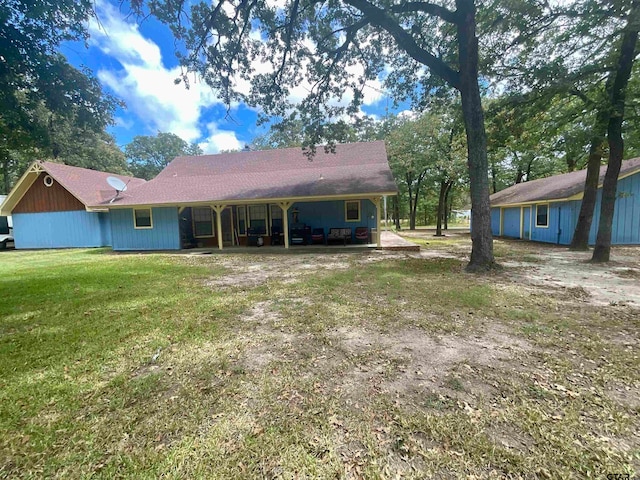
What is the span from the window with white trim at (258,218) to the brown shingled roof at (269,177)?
1.12 m

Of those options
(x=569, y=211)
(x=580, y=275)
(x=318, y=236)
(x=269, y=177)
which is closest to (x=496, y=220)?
(x=569, y=211)

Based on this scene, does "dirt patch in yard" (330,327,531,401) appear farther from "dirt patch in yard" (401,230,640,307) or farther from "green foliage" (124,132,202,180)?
"green foliage" (124,132,202,180)

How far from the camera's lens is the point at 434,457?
5.95 ft

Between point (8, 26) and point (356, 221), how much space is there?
11.0 m

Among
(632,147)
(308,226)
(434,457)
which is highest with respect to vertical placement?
(632,147)

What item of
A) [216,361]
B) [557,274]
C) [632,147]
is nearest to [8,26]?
[216,361]

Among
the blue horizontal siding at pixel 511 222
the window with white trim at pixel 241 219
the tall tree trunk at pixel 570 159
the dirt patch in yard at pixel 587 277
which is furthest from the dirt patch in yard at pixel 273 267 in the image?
the blue horizontal siding at pixel 511 222

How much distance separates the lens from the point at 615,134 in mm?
7680

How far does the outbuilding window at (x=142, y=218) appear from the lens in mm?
13281

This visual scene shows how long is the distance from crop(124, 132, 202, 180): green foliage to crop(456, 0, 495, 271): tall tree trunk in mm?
45068

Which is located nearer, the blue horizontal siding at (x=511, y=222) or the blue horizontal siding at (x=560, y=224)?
the blue horizontal siding at (x=560, y=224)

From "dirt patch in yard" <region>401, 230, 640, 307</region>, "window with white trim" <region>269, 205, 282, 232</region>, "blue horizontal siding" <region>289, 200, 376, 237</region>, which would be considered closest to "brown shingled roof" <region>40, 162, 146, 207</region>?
"window with white trim" <region>269, 205, 282, 232</region>

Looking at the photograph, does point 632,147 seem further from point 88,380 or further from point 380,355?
point 88,380

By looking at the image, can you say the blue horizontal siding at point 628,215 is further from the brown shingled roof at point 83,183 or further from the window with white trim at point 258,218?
the brown shingled roof at point 83,183
